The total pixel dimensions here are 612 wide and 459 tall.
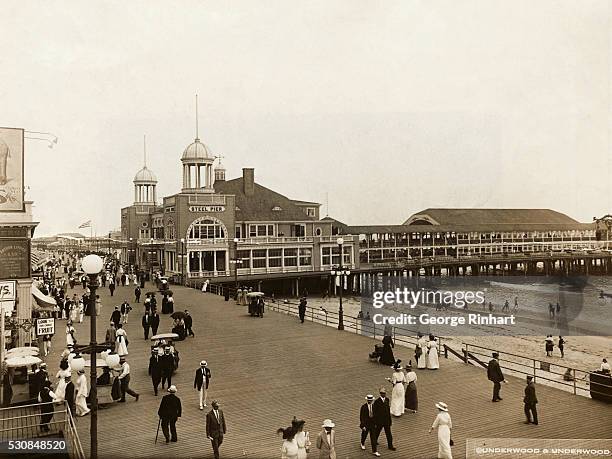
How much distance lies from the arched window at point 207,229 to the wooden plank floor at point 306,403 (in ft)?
96.9

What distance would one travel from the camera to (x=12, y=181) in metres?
15.9

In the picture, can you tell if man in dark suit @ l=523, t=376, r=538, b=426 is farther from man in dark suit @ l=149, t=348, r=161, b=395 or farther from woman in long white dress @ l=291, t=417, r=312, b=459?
man in dark suit @ l=149, t=348, r=161, b=395

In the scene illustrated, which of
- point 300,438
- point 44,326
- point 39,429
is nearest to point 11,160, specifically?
point 44,326

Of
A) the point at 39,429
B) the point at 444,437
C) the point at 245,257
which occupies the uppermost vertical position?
the point at 245,257

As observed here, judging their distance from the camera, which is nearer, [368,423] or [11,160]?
[368,423]

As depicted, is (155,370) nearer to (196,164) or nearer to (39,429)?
(39,429)

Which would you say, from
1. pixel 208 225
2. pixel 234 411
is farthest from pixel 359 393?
pixel 208 225

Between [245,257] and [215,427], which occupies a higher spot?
[245,257]

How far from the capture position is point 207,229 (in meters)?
49.2

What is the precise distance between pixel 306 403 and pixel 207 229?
38219mm

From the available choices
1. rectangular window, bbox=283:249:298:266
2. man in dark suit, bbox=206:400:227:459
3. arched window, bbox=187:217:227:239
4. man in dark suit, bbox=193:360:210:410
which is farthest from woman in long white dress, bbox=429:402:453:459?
rectangular window, bbox=283:249:298:266

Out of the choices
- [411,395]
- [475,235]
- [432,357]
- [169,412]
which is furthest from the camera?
[475,235]

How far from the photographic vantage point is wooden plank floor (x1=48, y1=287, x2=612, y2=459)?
10.1 meters

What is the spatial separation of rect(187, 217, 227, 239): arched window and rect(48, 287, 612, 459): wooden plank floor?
96.9 feet
